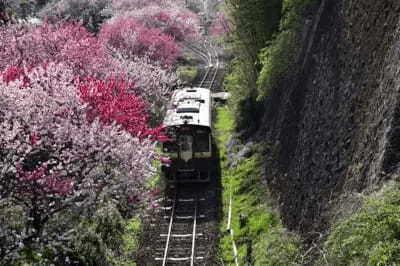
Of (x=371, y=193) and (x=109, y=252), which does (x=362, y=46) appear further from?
(x=109, y=252)

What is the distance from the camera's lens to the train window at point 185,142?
23859 mm

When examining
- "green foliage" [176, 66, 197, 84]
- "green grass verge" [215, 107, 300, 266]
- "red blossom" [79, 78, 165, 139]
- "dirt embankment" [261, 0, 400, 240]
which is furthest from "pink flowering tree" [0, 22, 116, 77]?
"green foliage" [176, 66, 197, 84]

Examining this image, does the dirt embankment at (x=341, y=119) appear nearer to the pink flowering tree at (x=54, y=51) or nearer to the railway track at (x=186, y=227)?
the railway track at (x=186, y=227)

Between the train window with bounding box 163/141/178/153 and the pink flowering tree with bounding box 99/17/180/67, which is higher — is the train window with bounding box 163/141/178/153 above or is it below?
below

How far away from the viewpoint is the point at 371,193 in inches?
451

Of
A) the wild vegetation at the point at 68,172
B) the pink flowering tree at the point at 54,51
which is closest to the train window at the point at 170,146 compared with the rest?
the wild vegetation at the point at 68,172

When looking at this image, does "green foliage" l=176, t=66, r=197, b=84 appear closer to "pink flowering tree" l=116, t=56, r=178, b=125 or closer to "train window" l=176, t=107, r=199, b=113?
"pink flowering tree" l=116, t=56, r=178, b=125

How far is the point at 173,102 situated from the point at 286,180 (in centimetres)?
997

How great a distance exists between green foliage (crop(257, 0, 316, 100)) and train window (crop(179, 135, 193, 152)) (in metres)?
4.67

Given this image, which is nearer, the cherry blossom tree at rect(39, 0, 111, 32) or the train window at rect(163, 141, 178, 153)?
the train window at rect(163, 141, 178, 153)

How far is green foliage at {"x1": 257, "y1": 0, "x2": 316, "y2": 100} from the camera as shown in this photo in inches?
999

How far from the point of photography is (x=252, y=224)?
18.6 meters

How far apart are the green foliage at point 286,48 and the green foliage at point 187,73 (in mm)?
19223

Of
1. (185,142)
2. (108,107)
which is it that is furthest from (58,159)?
(185,142)
